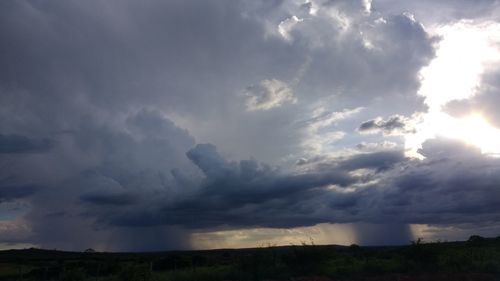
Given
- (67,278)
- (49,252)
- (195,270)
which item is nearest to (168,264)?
(195,270)

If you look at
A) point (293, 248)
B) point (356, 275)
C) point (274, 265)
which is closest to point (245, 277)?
point (274, 265)

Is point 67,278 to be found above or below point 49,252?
below

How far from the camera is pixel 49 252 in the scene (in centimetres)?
16725

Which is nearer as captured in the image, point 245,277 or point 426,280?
point 426,280

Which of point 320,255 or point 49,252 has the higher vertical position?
point 49,252

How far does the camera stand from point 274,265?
40.8 m

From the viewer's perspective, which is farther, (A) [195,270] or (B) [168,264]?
(B) [168,264]

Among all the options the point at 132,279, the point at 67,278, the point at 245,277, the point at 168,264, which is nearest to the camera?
the point at 132,279

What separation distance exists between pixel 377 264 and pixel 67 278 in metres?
25.6

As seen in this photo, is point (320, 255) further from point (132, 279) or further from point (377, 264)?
point (132, 279)

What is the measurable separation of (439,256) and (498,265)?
468cm

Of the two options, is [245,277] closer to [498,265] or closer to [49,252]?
[498,265]

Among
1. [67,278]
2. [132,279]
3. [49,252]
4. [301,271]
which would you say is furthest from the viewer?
[49,252]

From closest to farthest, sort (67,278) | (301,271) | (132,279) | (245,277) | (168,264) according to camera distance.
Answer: (132,279), (67,278), (245,277), (301,271), (168,264)
